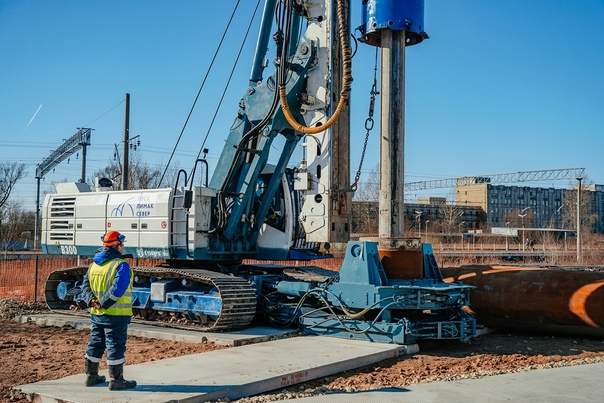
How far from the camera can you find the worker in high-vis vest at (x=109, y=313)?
22.5ft

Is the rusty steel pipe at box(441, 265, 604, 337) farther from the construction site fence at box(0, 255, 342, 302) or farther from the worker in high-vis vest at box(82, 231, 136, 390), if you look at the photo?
the construction site fence at box(0, 255, 342, 302)

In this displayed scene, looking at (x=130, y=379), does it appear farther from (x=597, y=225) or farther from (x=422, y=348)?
(x=597, y=225)

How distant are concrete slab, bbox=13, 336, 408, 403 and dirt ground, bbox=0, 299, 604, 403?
0.15 metres

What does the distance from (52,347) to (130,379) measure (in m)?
3.62

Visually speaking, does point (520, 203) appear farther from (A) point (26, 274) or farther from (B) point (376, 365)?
(B) point (376, 365)

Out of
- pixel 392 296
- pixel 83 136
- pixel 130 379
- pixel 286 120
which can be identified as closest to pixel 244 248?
pixel 286 120

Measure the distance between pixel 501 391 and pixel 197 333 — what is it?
17.4 ft

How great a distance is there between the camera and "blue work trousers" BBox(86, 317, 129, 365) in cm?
687

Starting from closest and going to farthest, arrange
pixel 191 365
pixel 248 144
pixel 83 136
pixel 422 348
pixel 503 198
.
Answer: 1. pixel 191 365
2. pixel 422 348
3. pixel 248 144
4. pixel 83 136
5. pixel 503 198

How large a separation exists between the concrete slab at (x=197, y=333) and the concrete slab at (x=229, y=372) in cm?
54

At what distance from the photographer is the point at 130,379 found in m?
7.26

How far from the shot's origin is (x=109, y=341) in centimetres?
698

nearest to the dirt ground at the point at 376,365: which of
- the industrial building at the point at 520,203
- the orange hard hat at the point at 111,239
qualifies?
the orange hard hat at the point at 111,239

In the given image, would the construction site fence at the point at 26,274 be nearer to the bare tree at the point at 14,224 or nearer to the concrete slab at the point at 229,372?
the concrete slab at the point at 229,372
